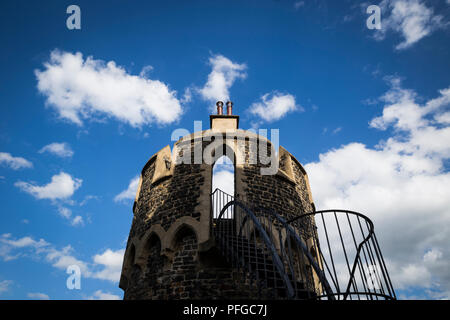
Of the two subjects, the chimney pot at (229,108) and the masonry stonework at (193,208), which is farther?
the chimney pot at (229,108)

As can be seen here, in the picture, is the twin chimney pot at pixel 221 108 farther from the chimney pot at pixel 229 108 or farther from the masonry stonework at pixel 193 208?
the masonry stonework at pixel 193 208

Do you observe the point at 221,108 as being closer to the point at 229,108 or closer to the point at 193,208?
the point at 229,108

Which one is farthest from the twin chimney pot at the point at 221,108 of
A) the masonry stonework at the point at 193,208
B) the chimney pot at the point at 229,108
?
the masonry stonework at the point at 193,208

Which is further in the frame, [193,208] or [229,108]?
[229,108]

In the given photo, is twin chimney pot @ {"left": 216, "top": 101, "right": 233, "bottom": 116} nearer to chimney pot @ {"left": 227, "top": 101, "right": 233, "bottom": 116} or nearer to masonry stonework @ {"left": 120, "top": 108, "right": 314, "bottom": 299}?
chimney pot @ {"left": 227, "top": 101, "right": 233, "bottom": 116}

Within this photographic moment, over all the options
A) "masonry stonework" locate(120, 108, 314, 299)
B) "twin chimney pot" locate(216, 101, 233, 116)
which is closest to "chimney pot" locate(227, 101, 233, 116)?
"twin chimney pot" locate(216, 101, 233, 116)

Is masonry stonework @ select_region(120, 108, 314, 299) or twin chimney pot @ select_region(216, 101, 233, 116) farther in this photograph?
twin chimney pot @ select_region(216, 101, 233, 116)

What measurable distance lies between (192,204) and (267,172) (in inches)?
103

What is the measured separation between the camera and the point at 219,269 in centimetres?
714

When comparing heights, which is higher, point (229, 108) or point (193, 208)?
point (229, 108)

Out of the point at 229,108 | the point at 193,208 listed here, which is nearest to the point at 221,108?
the point at 229,108
